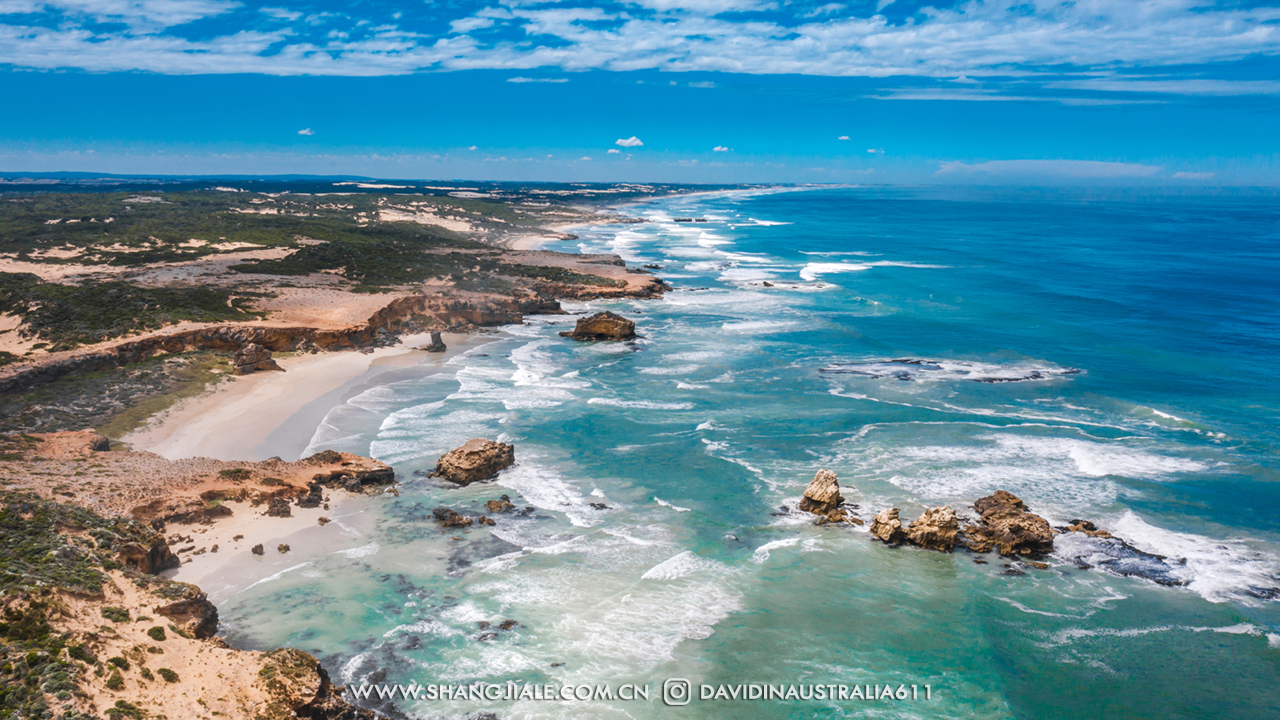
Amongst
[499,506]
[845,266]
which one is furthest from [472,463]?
[845,266]

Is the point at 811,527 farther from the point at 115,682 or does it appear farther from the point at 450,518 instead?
the point at 115,682

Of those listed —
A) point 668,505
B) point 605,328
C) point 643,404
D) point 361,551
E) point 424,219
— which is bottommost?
point 668,505

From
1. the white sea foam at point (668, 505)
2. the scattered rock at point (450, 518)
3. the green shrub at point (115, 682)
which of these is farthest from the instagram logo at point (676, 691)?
the green shrub at point (115, 682)

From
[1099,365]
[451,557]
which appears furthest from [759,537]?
[1099,365]

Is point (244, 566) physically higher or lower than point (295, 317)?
lower

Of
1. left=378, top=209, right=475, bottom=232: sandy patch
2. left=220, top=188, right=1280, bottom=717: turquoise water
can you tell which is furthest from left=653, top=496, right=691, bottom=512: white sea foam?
left=378, top=209, right=475, bottom=232: sandy patch

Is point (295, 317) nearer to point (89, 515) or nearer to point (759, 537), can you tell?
point (89, 515)
